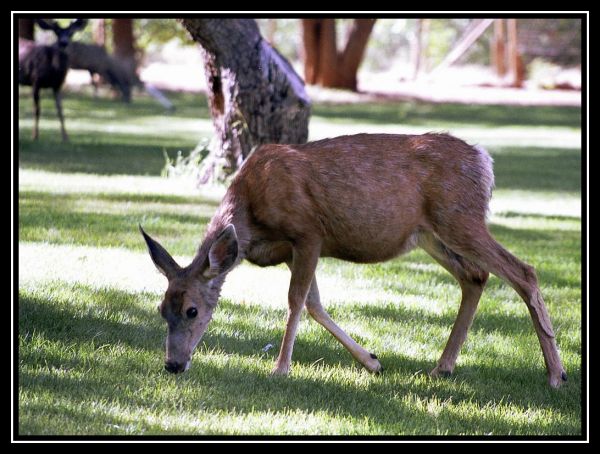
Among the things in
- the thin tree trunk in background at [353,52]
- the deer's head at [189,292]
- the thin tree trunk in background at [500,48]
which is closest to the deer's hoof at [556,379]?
the deer's head at [189,292]

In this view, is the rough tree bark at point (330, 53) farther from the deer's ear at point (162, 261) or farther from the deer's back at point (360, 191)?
the deer's ear at point (162, 261)

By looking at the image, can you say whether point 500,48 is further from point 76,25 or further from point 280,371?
point 280,371

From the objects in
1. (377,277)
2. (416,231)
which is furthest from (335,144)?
(377,277)

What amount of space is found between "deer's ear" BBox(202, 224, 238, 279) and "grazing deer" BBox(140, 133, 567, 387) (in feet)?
0.53

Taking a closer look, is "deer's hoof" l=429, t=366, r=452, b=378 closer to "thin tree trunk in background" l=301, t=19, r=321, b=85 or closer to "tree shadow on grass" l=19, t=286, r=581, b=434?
"tree shadow on grass" l=19, t=286, r=581, b=434

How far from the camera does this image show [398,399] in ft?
18.9

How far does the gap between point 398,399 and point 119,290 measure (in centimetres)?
262

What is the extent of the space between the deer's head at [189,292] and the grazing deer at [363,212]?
169 mm

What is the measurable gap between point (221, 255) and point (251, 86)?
6.19 m

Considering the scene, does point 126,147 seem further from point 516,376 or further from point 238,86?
point 516,376

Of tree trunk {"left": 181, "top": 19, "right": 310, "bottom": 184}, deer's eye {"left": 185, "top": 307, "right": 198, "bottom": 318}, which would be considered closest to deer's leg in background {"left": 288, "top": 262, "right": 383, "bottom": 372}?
deer's eye {"left": 185, "top": 307, "right": 198, "bottom": 318}

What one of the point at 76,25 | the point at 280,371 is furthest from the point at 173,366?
the point at 76,25

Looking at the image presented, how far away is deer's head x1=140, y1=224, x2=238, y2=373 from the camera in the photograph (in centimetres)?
564

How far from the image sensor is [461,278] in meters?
6.69
